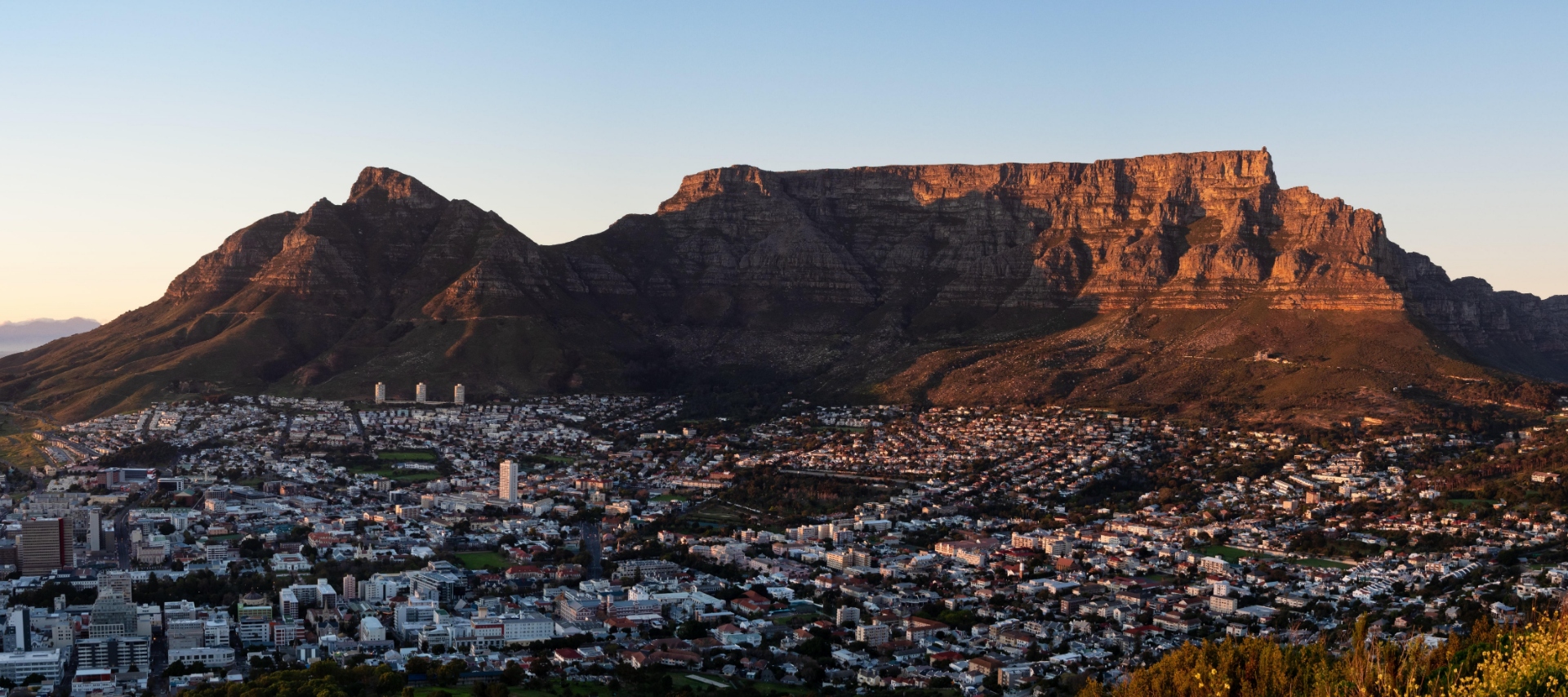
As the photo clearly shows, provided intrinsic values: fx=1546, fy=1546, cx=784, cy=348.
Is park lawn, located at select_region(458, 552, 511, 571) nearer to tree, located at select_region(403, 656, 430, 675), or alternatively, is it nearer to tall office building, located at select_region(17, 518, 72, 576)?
tall office building, located at select_region(17, 518, 72, 576)

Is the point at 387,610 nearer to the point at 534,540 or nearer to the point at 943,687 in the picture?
the point at 534,540

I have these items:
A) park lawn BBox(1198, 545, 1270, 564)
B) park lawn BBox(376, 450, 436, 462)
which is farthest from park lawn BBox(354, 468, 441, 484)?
park lawn BBox(1198, 545, 1270, 564)

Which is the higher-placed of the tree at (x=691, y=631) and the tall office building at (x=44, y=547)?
the tall office building at (x=44, y=547)

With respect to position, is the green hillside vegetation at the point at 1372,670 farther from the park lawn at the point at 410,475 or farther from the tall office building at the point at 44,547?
the park lawn at the point at 410,475

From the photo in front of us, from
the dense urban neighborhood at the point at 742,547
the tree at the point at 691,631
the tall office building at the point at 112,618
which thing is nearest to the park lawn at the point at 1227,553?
the dense urban neighborhood at the point at 742,547

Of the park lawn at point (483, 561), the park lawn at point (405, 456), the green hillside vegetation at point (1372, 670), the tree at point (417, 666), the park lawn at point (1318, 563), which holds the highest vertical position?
the green hillside vegetation at point (1372, 670)

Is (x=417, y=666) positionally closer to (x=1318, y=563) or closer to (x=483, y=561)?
(x=483, y=561)

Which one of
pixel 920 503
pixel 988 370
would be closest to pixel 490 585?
pixel 920 503
